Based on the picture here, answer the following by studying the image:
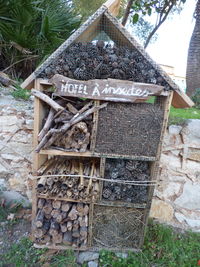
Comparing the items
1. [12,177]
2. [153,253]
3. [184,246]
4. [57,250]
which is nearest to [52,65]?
[12,177]

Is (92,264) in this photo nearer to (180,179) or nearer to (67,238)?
(67,238)

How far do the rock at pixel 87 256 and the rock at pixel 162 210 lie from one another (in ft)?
3.36

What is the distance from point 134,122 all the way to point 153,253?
1.71 metres

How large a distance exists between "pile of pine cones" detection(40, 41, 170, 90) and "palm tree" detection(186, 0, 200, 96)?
2951 mm

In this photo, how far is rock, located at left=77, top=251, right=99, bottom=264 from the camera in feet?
7.08

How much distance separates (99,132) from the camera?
72.0 inches

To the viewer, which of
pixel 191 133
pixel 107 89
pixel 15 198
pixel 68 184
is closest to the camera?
pixel 107 89

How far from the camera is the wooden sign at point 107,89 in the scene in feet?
5.53

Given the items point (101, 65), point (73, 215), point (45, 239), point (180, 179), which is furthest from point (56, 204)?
point (180, 179)

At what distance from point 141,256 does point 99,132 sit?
1.61 meters

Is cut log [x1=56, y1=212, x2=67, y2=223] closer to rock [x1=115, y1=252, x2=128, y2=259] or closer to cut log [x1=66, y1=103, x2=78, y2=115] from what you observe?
rock [x1=115, y1=252, x2=128, y2=259]

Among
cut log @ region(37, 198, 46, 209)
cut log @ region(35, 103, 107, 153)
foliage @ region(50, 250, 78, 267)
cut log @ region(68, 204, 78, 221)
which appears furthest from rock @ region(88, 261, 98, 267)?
cut log @ region(35, 103, 107, 153)

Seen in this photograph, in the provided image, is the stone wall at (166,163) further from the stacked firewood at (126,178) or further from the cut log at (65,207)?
the cut log at (65,207)

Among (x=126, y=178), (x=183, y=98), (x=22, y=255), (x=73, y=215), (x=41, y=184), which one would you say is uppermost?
(x=183, y=98)
